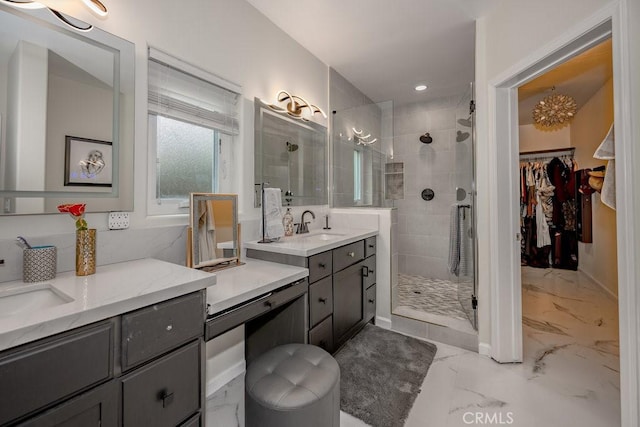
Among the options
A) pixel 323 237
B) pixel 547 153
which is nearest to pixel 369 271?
pixel 323 237

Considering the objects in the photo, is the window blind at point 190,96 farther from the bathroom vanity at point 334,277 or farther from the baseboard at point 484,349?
the baseboard at point 484,349

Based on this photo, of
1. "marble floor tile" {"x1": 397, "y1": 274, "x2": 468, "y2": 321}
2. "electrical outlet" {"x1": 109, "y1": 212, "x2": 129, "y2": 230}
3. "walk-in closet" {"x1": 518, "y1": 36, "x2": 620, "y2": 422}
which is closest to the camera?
"electrical outlet" {"x1": 109, "y1": 212, "x2": 129, "y2": 230}

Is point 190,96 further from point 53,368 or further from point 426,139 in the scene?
point 426,139

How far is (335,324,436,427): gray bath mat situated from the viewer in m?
1.57

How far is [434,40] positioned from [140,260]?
2901mm

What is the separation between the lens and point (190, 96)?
68.8 inches

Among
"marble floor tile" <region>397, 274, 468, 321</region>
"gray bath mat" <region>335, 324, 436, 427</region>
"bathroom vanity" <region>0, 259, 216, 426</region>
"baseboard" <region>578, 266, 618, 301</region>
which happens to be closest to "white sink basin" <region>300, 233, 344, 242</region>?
"gray bath mat" <region>335, 324, 436, 427</region>

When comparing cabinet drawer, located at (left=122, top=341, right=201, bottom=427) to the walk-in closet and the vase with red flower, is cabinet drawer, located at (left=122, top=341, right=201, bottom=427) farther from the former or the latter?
the walk-in closet

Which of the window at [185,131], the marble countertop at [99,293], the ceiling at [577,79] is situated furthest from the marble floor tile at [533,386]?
the ceiling at [577,79]

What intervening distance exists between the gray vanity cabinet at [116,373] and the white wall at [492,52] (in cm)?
203

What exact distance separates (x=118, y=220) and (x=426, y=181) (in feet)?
12.2

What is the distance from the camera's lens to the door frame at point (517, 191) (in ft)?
3.76

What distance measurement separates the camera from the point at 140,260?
143 cm

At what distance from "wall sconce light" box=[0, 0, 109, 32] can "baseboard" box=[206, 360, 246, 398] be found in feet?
6.40
